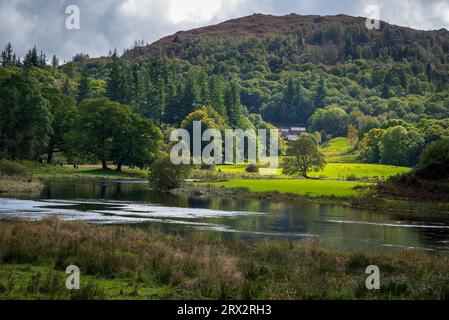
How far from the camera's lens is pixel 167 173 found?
88375mm

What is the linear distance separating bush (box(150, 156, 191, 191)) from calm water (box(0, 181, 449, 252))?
55.3 feet

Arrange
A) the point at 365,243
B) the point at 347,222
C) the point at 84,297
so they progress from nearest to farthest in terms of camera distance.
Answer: the point at 84,297 < the point at 365,243 < the point at 347,222

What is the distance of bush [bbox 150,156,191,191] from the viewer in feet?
289

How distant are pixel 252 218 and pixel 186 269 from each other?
100 feet

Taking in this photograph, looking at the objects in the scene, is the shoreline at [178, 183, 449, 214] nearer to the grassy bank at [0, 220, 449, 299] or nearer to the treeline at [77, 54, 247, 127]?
the grassy bank at [0, 220, 449, 299]

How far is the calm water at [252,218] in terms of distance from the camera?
4028cm

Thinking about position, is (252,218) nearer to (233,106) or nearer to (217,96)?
(233,106)

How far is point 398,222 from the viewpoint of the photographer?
53031mm

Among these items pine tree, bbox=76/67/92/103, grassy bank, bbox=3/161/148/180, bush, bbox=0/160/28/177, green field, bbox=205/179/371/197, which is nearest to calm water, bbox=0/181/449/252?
green field, bbox=205/179/371/197

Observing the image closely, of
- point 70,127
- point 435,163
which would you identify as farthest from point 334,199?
point 70,127

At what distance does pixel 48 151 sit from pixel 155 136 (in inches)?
838

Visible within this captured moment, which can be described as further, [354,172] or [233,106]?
[233,106]
